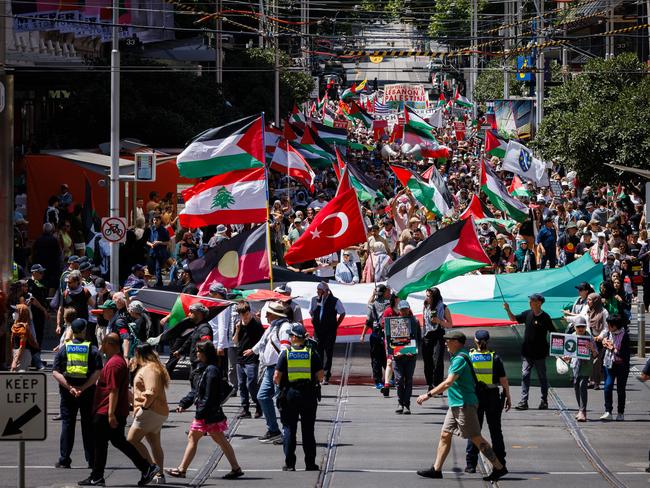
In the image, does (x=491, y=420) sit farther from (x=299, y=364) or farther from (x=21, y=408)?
(x=21, y=408)

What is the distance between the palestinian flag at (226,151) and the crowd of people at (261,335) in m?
1.81

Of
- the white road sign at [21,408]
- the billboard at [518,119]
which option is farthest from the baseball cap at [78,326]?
the billboard at [518,119]

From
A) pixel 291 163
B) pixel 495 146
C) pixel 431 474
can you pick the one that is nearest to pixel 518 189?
pixel 495 146

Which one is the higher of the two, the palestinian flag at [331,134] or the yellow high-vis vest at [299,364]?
the palestinian flag at [331,134]

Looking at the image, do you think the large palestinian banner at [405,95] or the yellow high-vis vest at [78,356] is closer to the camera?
the yellow high-vis vest at [78,356]

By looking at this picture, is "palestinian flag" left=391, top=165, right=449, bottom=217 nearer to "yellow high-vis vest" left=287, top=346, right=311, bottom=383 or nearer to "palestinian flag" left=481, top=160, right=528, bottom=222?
"palestinian flag" left=481, top=160, right=528, bottom=222

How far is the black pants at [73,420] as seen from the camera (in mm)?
13352

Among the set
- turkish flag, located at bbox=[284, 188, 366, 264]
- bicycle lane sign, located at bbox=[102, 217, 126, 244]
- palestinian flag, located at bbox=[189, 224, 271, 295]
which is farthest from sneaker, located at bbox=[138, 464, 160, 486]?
bicycle lane sign, located at bbox=[102, 217, 126, 244]

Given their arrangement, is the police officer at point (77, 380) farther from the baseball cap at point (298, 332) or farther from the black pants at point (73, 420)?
the baseball cap at point (298, 332)

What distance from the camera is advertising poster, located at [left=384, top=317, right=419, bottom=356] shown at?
1734 cm

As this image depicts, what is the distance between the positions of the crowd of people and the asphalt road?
284 mm

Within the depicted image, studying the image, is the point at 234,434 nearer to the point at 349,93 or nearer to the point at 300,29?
the point at 349,93

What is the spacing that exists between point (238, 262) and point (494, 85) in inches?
2659

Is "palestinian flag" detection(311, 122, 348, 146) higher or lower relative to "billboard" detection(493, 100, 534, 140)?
lower
